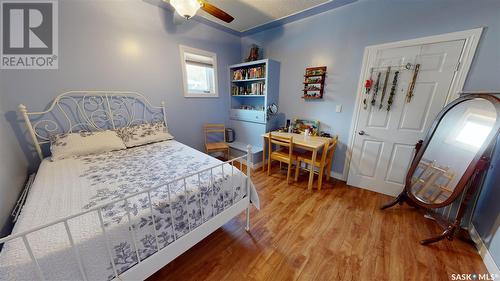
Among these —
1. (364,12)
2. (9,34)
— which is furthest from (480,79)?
(9,34)

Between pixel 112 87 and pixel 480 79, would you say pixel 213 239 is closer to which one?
pixel 112 87

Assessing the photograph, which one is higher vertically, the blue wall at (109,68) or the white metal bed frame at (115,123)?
the blue wall at (109,68)

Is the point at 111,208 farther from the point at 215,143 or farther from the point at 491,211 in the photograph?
the point at 491,211

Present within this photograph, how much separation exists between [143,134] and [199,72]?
62.6 inches

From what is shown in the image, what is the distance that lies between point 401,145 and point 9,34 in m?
4.58

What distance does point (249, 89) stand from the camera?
335cm

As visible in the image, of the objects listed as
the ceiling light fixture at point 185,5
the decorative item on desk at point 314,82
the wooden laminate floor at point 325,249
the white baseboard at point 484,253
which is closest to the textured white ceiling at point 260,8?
the decorative item on desk at point 314,82

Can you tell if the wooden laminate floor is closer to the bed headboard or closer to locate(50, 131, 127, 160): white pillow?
locate(50, 131, 127, 160): white pillow

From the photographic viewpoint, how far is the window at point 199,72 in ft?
9.51

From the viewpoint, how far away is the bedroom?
137 cm

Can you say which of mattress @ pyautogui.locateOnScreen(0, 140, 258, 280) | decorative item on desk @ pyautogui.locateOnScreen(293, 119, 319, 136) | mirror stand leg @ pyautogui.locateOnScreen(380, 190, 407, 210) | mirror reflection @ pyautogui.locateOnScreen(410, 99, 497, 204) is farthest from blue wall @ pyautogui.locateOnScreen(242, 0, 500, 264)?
mattress @ pyautogui.locateOnScreen(0, 140, 258, 280)

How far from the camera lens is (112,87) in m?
2.26

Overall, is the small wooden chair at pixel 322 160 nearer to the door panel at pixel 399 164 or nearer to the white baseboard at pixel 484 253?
the door panel at pixel 399 164

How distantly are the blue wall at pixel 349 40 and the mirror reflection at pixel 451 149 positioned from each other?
0.34m
